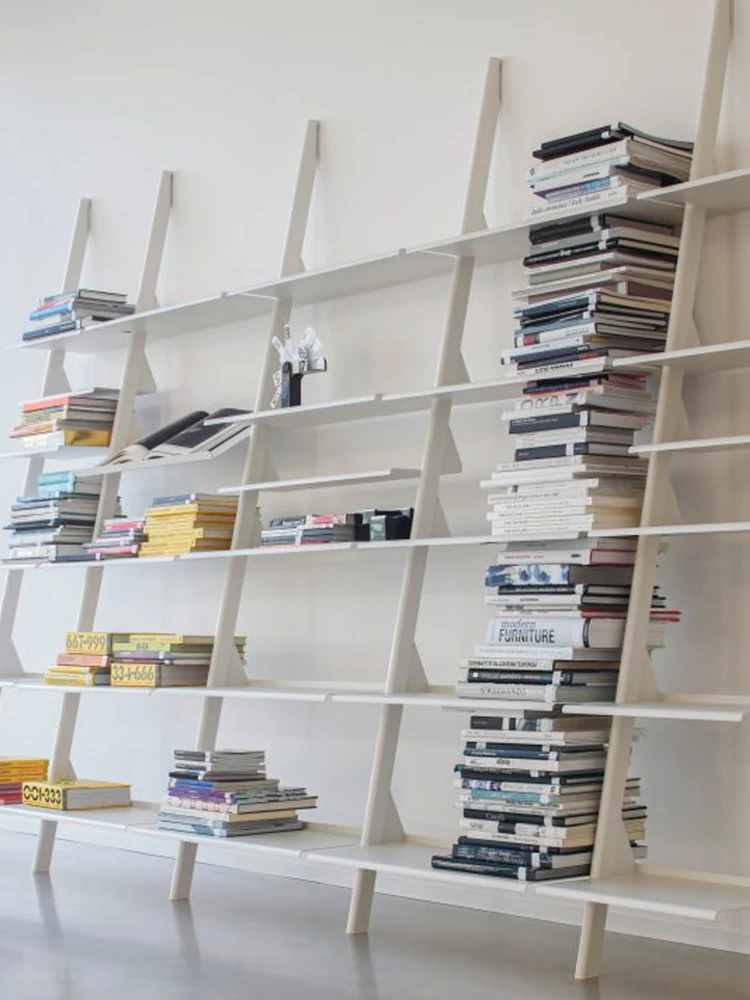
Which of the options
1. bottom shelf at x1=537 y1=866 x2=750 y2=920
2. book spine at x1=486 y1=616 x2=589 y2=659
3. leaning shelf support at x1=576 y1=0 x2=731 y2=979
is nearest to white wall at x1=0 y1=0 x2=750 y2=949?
leaning shelf support at x1=576 y1=0 x2=731 y2=979

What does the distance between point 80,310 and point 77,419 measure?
13.5 inches

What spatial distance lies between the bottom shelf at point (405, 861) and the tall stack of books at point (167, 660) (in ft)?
2.71

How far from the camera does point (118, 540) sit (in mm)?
4641

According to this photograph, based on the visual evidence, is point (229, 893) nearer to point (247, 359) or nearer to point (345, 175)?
point (247, 359)

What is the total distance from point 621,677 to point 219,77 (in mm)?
2652

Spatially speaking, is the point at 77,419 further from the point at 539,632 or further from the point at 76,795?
the point at 539,632

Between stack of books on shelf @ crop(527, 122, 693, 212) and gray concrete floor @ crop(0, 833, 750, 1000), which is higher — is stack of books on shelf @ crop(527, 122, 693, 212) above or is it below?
above

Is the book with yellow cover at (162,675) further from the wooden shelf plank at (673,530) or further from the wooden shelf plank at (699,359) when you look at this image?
the wooden shelf plank at (699,359)

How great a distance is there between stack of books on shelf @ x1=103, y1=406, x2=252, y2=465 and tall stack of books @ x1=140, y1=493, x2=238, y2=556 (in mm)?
133

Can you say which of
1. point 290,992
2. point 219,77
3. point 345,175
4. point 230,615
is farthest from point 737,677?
point 219,77

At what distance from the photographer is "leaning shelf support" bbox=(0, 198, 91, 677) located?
5.25m

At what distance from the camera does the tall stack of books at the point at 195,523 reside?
173 inches

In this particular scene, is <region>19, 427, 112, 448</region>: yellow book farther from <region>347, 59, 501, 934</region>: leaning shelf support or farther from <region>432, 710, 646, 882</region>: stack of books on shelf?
<region>432, 710, 646, 882</region>: stack of books on shelf

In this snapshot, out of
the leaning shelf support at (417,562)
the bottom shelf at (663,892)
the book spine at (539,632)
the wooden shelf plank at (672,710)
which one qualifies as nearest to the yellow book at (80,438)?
the leaning shelf support at (417,562)
